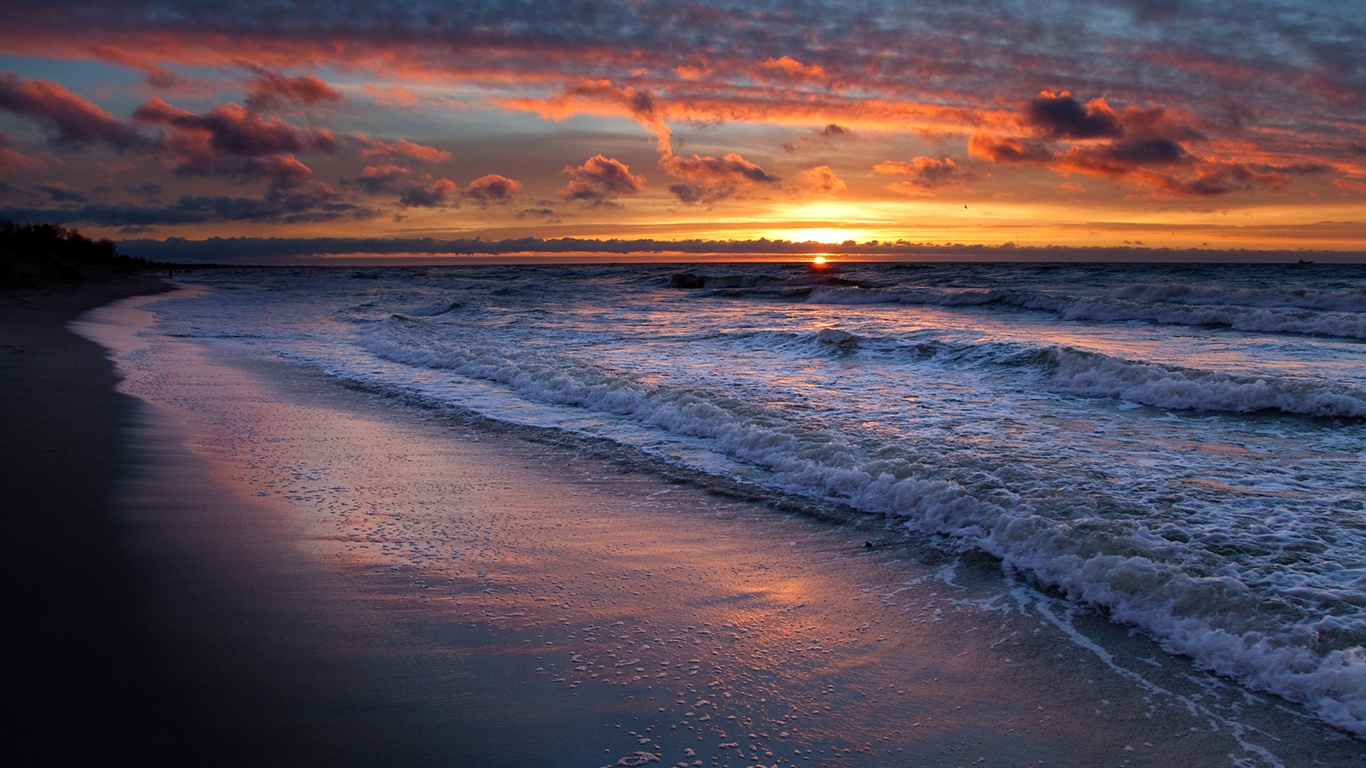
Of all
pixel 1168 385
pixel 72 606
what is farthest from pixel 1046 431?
pixel 72 606

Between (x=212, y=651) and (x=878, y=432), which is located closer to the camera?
(x=212, y=651)

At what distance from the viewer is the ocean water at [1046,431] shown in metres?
4.25

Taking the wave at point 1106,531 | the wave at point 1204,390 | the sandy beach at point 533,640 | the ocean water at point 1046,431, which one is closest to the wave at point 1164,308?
the ocean water at point 1046,431

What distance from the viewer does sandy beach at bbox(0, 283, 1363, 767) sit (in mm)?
2922

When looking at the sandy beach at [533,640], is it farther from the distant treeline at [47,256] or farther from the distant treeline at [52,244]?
the distant treeline at [52,244]

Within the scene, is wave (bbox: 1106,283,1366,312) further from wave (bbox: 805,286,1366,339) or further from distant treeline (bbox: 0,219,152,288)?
distant treeline (bbox: 0,219,152,288)

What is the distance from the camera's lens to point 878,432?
27.1 ft

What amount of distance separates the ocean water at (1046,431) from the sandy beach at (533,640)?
1.46 feet

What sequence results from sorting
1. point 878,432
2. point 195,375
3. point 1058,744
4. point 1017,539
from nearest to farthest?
1. point 1058,744
2. point 1017,539
3. point 878,432
4. point 195,375

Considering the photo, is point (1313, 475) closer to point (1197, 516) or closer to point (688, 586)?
point (1197, 516)

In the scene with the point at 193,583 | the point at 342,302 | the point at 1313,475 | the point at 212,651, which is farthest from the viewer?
the point at 342,302

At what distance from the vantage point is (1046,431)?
27.8ft

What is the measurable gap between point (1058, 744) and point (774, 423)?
5762 millimetres

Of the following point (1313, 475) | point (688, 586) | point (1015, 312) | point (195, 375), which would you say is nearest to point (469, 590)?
point (688, 586)
